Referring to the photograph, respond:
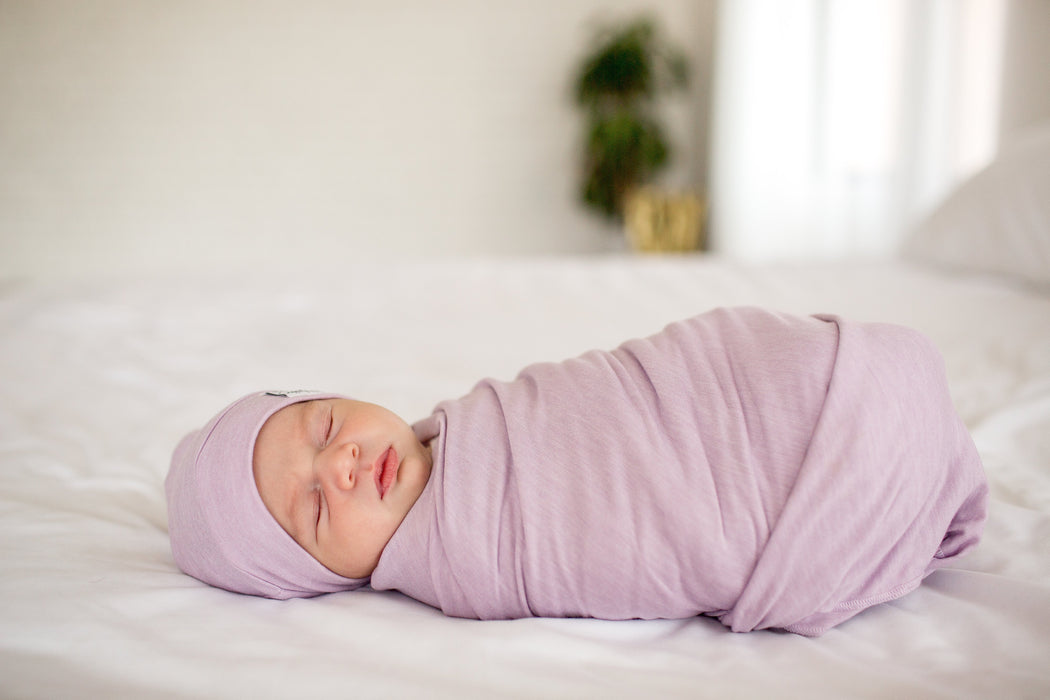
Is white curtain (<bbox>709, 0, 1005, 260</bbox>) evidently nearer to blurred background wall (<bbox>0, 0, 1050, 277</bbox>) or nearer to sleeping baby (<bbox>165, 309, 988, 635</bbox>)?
blurred background wall (<bbox>0, 0, 1050, 277</bbox>)

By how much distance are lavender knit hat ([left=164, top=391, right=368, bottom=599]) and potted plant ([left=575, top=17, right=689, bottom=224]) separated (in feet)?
10.9

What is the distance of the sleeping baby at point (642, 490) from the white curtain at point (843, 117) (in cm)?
262

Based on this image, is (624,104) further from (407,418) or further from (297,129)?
(407,418)

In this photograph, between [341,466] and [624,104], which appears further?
[624,104]

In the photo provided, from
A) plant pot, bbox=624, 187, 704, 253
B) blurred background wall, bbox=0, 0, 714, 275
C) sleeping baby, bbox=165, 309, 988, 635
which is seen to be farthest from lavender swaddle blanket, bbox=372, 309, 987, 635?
blurred background wall, bbox=0, 0, 714, 275

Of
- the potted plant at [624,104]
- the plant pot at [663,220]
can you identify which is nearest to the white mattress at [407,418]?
the plant pot at [663,220]

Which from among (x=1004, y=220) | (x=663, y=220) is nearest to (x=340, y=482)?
(x=1004, y=220)

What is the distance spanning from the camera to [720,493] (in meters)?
0.74

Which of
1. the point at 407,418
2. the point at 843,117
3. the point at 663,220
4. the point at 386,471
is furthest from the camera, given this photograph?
the point at 663,220

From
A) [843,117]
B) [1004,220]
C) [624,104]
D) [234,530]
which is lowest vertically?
[234,530]

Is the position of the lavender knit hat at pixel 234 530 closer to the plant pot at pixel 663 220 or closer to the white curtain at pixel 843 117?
the white curtain at pixel 843 117

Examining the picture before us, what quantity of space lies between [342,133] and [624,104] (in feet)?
4.70

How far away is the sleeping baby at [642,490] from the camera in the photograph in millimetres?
725

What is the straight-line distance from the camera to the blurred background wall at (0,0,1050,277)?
12.5ft
